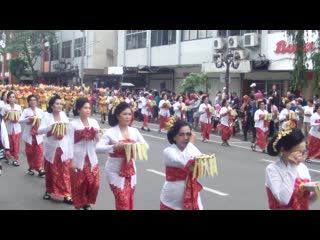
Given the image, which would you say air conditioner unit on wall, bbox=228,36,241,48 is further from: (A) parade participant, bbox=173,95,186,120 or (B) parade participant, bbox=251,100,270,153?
(B) parade participant, bbox=251,100,270,153

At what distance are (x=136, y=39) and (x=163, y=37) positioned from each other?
4.55 meters

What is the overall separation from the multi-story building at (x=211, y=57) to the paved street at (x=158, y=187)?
8678 millimetres

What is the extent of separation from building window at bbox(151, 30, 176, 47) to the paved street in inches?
911

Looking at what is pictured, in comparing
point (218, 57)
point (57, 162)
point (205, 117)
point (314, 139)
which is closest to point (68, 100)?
point (218, 57)

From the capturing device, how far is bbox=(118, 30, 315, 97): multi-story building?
2833 cm

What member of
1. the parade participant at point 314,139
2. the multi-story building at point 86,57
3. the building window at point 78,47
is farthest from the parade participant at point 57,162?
the building window at point 78,47

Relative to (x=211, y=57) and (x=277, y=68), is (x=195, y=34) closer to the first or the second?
(x=211, y=57)

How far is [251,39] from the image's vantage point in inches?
1150

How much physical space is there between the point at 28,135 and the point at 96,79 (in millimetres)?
37955

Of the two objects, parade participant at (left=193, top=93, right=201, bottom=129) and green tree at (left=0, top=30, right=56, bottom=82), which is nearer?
parade participant at (left=193, top=93, right=201, bottom=129)

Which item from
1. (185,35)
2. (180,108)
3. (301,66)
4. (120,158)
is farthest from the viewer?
(185,35)

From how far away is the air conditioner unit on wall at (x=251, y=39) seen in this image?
2900cm

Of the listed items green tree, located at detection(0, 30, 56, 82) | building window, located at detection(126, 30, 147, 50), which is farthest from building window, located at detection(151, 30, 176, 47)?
green tree, located at detection(0, 30, 56, 82)

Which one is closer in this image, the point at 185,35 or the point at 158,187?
the point at 158,187
